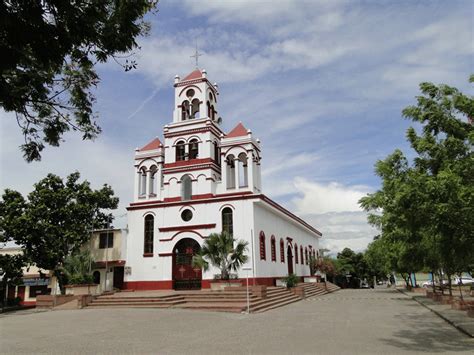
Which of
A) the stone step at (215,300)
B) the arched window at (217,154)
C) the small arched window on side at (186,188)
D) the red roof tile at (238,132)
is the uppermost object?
the red roof tile at (238,132)

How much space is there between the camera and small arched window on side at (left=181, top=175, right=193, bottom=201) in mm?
26250

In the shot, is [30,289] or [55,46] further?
[30,289]

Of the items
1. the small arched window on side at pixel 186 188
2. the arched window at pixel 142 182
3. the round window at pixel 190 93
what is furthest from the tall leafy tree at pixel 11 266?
the round window at pixel 190 93

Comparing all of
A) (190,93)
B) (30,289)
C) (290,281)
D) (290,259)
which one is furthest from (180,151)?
(30,289)

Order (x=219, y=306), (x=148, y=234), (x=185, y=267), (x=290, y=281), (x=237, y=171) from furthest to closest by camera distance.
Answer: (x=148, y=234)
(x=290, y=281)
(x=237, y=171)
(x=185, y=267)
(x=219, y=306)

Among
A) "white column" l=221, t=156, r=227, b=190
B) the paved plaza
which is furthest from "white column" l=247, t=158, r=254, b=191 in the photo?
the paved plaza

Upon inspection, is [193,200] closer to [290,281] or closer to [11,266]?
[290,281]

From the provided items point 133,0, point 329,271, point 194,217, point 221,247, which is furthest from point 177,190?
point 133,0

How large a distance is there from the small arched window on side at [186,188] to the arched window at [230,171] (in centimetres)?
245

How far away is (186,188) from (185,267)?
5.02m

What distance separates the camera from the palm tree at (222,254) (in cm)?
2141

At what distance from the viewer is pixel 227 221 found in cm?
2444

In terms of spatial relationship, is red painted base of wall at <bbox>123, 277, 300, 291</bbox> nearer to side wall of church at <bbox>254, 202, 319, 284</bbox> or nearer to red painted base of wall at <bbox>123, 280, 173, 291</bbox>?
red painted base of wall at <bbox>123, 280, 173, 291</bbox>

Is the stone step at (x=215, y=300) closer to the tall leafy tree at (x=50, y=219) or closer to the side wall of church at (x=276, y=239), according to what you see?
the side wall of church at (x=276, y=239)
